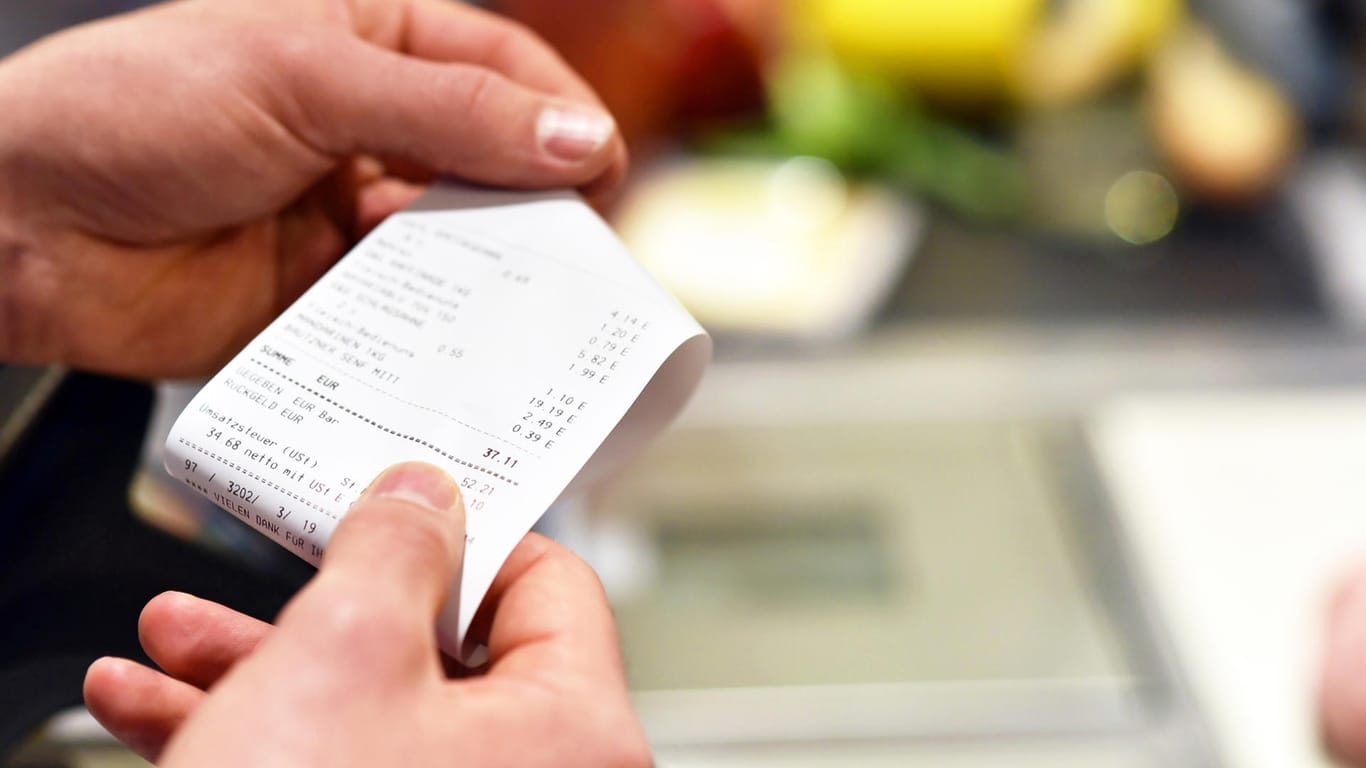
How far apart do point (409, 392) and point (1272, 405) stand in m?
0.79

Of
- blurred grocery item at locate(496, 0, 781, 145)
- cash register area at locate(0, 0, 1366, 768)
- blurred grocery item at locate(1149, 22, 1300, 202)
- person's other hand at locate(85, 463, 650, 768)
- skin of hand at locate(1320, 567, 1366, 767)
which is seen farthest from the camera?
blurred grocery item at locate(1149, 22, 1300, 202)

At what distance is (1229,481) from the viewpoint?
88 cm

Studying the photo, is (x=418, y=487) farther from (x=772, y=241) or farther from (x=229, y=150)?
(x=772, y=241)

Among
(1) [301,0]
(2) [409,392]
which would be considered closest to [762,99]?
(1) [301,0]

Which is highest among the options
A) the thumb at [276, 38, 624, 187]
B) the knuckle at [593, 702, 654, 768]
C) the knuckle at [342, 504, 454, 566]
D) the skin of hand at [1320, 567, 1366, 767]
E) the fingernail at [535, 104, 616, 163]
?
the skin of hand at [1320, 567, 1366, 767]

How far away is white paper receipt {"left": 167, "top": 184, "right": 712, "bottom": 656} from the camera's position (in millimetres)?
344

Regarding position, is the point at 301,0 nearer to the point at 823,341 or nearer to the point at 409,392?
the point at 409,392

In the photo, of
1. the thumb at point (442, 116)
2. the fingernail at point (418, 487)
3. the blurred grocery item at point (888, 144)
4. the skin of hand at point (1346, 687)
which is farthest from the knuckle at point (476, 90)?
the blurred grocery item at point (888, 144)

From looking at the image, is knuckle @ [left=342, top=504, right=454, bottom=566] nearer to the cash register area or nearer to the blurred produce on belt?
the cash register area

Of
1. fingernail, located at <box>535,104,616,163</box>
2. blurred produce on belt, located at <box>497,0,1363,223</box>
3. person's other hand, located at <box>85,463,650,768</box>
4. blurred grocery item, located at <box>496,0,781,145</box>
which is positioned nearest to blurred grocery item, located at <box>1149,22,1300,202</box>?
blurred produce on belt, located at <box>497,0,1363,223</box>

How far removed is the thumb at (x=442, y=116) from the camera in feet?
1.48

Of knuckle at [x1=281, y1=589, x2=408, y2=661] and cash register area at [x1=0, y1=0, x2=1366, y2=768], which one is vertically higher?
cash register area at [x1=0, y1=0, x2=1366, y2=768]

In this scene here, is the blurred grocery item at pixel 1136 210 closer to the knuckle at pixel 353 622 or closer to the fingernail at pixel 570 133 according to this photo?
the fingernail at pixel 570 133

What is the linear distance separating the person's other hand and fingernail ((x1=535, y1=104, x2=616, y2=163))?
17cm
